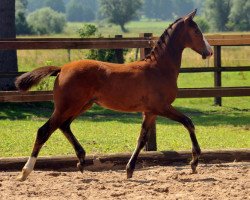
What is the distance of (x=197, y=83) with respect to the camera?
2208cm

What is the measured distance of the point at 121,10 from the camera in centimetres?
11288

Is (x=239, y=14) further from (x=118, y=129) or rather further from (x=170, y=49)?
(x=170, y=49)

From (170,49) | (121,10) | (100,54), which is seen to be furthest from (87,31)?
(121,10)

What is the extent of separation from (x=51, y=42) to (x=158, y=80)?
69.3 inches

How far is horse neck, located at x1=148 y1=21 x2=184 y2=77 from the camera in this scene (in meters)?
8.03

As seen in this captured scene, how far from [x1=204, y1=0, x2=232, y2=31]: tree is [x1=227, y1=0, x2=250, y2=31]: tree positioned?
66.3 inches

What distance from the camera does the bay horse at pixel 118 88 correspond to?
7.57 meters

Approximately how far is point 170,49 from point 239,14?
8969 centimetres

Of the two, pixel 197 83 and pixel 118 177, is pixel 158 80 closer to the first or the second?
pixel 118 177

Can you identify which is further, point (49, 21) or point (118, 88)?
point (49, 21)

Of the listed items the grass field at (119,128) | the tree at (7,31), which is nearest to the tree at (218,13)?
the grass field at (119,128)

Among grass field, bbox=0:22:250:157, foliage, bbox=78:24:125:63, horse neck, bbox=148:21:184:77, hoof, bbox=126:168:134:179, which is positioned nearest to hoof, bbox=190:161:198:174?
hoof, bbox=126:168:134:179

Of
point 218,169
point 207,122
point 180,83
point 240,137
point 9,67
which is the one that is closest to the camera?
point 218,169

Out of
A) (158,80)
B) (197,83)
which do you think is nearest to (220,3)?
(197,83)
